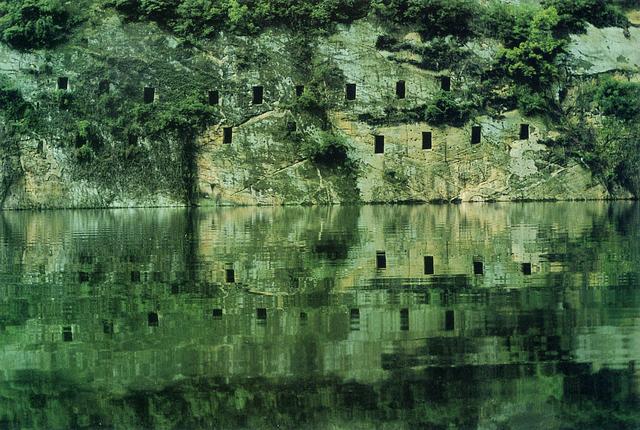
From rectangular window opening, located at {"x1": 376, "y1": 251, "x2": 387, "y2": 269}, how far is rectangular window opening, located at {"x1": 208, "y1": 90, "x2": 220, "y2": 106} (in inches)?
1064

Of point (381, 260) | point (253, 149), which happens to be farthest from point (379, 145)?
point (381, 260)

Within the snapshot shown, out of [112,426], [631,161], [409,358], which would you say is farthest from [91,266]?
[631,161]

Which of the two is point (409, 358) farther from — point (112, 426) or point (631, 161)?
point (631, 161)

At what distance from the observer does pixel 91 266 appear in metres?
18.3

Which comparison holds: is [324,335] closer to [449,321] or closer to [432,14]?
[449,321]

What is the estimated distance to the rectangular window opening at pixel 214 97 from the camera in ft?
151

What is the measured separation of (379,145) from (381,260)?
1091 inches

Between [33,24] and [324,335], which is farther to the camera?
[33,24]

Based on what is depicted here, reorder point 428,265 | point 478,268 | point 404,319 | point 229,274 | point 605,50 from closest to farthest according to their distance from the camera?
1. point 404,319
2. point 229,274
3. point 478,268
4. point 428,265
5. point 605,50

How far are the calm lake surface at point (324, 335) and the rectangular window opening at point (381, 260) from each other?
1.9 inches

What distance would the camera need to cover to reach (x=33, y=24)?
45.7m

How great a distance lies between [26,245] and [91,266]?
19.5 ft

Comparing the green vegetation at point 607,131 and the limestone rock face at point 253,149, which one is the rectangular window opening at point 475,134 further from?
the green vegetation at point 607,131

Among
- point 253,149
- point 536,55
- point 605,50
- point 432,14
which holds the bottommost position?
point 253,149
